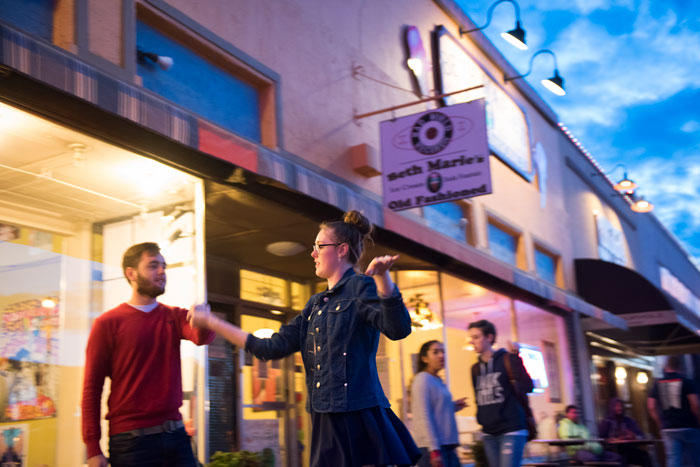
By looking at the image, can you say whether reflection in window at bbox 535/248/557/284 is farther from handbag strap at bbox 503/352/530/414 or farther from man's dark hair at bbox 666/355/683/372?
handbag strap at bbox 503/352/530/414

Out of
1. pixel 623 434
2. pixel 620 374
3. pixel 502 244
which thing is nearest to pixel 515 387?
pixel 623 434

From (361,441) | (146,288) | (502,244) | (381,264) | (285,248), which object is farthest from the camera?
(502,244)

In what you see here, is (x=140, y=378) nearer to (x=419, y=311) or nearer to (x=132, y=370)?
(x=132, y=370)

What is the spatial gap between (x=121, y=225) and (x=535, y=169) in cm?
1148

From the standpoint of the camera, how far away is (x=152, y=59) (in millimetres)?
6453

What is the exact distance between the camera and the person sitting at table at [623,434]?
36.0 ft

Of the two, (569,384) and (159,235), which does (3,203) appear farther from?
(569,384)

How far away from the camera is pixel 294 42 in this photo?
8.55m

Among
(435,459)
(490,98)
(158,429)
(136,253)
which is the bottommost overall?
(435,459)

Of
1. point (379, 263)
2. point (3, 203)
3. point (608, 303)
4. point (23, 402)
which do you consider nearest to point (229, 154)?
point (3, 203)

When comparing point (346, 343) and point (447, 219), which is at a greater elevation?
point (447, 219)

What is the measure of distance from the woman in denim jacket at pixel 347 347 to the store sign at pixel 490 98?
353 inches

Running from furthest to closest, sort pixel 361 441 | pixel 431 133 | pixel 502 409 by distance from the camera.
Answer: pixel 431 133 → pixel 502 409 → pixel 361 441

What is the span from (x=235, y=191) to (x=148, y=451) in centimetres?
324
